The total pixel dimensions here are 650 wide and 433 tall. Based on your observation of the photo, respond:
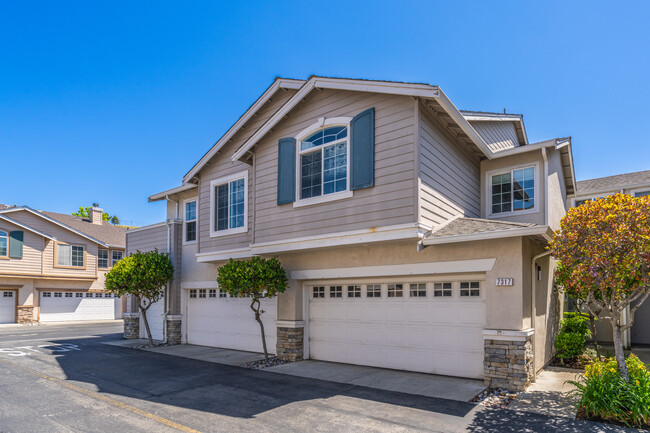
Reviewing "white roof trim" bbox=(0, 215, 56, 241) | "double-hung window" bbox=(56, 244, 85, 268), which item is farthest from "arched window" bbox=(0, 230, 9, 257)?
"double-hung window" bbox=(56, 244, 85, 268)

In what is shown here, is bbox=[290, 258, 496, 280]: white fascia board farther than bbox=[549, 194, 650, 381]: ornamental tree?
Yes

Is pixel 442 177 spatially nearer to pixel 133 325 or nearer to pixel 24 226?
pixel 133 325

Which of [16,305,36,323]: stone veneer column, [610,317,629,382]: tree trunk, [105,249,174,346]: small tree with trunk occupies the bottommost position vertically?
[16,305,36,323]: stone veneer column

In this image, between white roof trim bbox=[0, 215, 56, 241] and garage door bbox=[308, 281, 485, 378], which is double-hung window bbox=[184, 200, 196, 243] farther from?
white roof trim bbox=[0, 215, 56, 241]

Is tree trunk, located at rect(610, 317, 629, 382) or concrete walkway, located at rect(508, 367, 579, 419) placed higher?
tree trunk, located at rect(610, 317, 629, 382)

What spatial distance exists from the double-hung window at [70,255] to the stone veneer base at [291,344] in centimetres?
2247

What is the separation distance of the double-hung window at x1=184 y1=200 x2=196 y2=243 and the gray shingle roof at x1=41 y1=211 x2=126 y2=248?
17724 millimetres

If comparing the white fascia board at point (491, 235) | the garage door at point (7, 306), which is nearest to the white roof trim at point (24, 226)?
the garage door at point (7, 306)

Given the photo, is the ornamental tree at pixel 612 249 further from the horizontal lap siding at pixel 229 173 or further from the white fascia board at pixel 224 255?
the horizontal lap siding at pixel 229 173

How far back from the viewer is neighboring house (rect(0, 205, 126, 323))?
84.2ft

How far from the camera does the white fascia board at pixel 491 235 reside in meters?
8.03

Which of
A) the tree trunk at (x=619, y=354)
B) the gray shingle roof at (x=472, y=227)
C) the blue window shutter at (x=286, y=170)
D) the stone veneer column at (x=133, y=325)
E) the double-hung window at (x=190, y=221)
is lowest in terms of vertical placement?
the stone veneer column at (x=133, y=325)

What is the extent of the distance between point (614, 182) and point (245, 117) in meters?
13.2

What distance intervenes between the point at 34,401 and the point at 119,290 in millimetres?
7764
